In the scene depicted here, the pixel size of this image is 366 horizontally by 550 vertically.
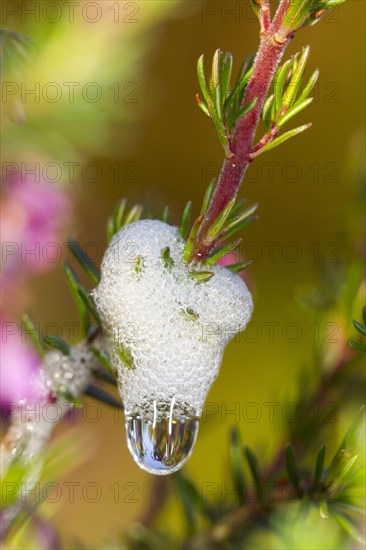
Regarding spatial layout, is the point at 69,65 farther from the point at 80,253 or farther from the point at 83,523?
the point at 83,523

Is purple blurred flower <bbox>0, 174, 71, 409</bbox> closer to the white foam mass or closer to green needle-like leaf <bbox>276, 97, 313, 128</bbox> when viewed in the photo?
the white foam mass

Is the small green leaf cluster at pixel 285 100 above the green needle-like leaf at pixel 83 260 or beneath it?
above

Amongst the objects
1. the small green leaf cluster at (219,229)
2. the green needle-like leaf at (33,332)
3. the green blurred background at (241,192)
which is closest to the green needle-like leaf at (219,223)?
the small green leaf cluster at (219,229)

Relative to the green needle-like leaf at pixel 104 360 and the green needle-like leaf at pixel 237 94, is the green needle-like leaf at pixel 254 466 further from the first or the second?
the green needle-like leaf at pixel 237 94

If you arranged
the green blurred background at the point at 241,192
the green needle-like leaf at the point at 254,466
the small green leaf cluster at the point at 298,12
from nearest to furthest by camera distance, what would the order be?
the small green leaf cluster at the point at 298,12
the green needle-like leaf at the point at 254,466
the green blurred background at the point at 241,192

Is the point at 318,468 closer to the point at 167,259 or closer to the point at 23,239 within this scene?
the point at 167,259

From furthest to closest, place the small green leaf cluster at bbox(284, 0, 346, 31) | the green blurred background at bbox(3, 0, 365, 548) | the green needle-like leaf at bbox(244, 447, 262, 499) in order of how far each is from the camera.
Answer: the green blurred background at bbox(3, 0, 365, 548) < the green needle-like leaf at bbox(244, 447, 262, 499) < the small green leaf cluster at bbox(284, 0, 346, 31)

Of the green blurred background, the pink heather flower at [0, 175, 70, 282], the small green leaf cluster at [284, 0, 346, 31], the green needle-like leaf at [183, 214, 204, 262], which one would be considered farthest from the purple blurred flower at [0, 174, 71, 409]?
the green blurred background

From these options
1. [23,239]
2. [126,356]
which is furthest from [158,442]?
[23,239]
